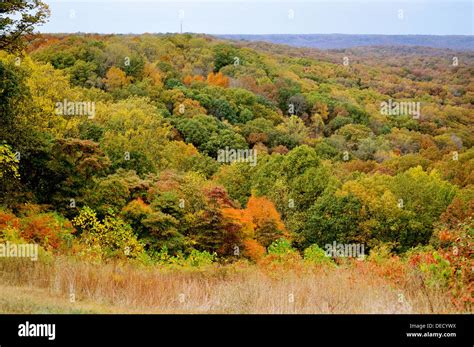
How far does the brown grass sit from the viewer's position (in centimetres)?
835

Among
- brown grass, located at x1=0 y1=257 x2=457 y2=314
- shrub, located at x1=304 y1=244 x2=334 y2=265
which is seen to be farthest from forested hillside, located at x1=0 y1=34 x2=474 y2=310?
brown grass, located at x1=0 y1=257 x2=457 y2=314

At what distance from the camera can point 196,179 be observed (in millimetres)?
39938

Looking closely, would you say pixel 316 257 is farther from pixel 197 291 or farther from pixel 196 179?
pixel 196 179

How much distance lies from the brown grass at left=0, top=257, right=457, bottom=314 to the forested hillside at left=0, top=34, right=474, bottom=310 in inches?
27.9

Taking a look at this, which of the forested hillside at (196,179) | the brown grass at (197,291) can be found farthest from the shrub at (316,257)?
the brown grass at (197,291)

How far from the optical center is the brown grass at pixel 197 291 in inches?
329

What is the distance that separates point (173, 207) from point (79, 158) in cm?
448

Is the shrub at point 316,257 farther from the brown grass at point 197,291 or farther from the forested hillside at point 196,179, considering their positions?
the brown grass at point 197,291

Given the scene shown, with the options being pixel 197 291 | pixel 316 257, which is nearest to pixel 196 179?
pixel 316 257

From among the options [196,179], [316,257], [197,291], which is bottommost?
[316,257]

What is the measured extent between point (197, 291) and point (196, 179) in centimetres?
3079

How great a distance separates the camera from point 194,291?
928 cm

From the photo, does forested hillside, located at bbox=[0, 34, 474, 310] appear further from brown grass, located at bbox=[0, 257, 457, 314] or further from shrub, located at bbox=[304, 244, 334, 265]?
brown grass, located at bbox=[0, 257, 457, 314]
